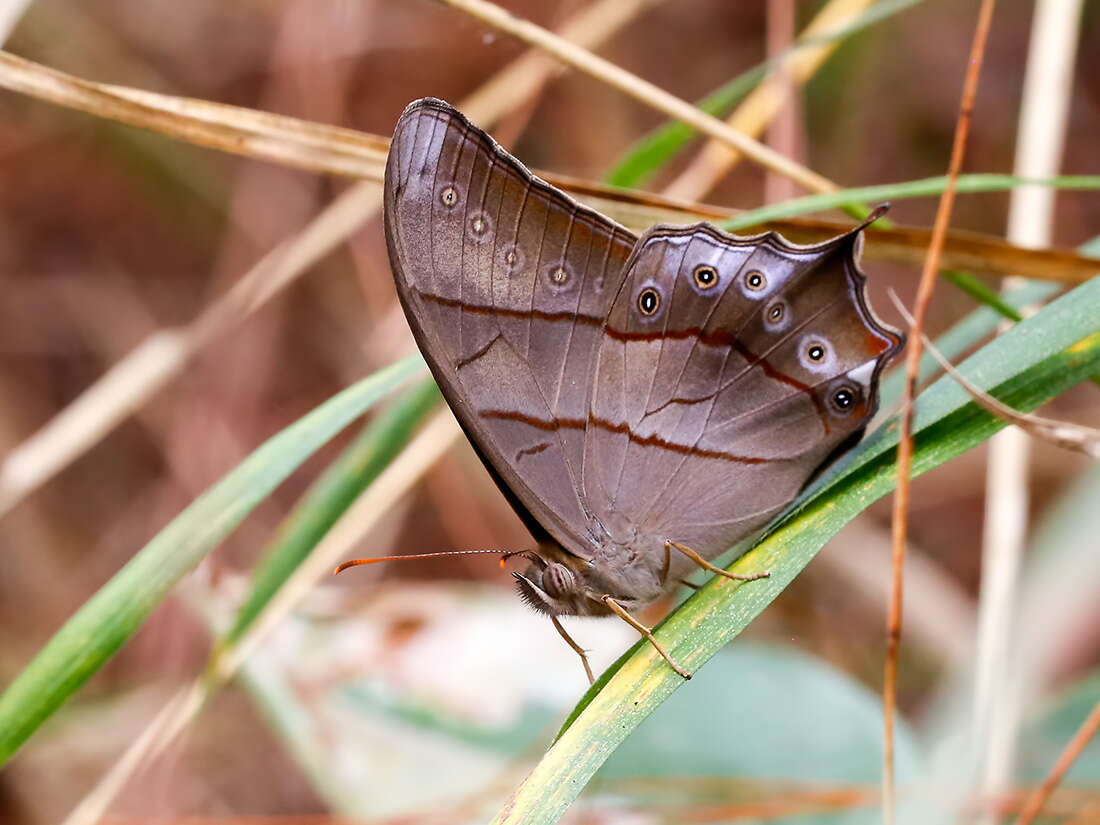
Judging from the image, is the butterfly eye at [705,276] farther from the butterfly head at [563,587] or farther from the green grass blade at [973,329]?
the butterfly head at [563,587]

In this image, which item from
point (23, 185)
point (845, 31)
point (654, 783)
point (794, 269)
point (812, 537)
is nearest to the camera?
A: point (812, 537)

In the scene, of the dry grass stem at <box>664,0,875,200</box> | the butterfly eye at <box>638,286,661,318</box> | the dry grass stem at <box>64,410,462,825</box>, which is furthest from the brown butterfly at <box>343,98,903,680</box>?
the dry grass stem at <box>664,0,875,200</box>

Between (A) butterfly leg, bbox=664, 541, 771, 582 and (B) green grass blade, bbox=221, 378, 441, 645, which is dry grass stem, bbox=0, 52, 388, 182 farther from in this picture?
(A) butterfly leg, bbox=664, 541, 771, 582

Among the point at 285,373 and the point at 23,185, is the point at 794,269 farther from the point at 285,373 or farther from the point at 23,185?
the point at 23,185

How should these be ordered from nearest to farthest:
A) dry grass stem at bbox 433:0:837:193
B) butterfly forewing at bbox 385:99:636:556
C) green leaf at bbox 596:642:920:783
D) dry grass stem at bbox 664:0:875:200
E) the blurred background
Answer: butterfly forewing at bbox 385:99:636:556 < dry grass stem at bbox 433:0:837:193 < green leaf at bbox 596:642:920:783 < the blurred background < dry grass stem at bbox 664:0:875:200

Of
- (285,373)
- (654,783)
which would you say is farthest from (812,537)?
(285,373)

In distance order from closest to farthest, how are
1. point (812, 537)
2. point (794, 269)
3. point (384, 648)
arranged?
1. point (812, 537)
2. point (794, 269)
3. point (384, 648)
